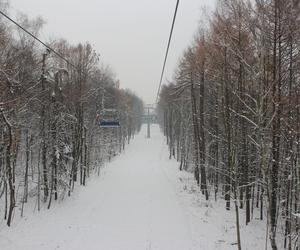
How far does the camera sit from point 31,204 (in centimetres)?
1335

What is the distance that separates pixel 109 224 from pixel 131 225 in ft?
2.82

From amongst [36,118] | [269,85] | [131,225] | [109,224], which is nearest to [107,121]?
[36,118]

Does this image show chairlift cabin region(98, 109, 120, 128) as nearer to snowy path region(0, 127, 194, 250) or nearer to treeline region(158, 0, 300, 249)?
snowy path region(0, 127, 194, 250)

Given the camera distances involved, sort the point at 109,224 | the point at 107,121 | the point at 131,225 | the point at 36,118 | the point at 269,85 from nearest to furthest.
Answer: the point at 269,85 → the point at 131,225 → the point at 109,224 → the point at 36,118 → the point at 107,121

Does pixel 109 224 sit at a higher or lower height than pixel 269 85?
lower

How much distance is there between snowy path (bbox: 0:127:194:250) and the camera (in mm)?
9516

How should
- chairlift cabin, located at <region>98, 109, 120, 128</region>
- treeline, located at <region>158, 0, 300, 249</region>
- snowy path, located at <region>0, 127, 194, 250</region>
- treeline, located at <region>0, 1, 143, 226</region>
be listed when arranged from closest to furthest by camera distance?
treeline, located at <region>158, 0, 300, 249</region> < snowy path, located at <region>0, 127, 194, 250</region> < treeline, located at <region>0, 1, 143, 226</region> < chairlift cabin, located at <region>98, 109, 120, 128</region>

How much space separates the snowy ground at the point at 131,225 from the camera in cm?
955

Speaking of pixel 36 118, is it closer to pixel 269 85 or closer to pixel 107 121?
pixel 107 121

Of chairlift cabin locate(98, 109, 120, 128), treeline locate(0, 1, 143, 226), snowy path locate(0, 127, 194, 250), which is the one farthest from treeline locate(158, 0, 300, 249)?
chairlift cabin locate(98, 109, 120, 128)

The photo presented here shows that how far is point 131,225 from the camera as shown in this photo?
11.6m

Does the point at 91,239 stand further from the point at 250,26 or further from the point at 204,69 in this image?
the point at 204,69

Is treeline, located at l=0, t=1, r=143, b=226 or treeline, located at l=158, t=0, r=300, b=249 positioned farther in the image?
treeline, located at l=0, t=1, r=143, b=226

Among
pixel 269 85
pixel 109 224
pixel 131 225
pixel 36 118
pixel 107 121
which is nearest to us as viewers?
pixel 269 85
